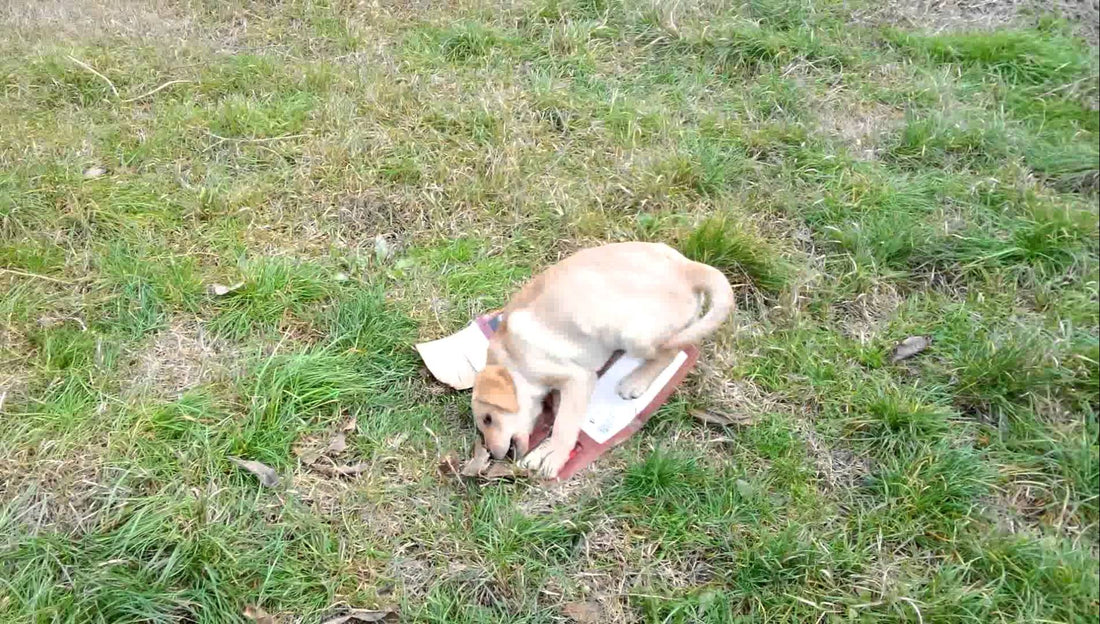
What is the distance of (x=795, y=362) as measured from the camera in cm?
281

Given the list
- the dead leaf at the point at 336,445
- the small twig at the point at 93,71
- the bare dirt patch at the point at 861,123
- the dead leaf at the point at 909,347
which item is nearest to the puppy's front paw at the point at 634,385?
the dead leaf at the point at 909,347

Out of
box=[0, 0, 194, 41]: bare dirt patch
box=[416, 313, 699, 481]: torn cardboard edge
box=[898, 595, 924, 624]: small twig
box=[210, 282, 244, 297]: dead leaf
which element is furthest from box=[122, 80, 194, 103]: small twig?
box=[898, 595, 924, 624]: small twig

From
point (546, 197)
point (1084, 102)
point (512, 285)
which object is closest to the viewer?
point (1084, 102)

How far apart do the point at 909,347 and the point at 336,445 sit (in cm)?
187

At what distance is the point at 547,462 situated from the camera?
8.33 ft

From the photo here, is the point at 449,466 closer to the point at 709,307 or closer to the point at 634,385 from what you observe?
the point at 634,385

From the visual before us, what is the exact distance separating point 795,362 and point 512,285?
110 cm

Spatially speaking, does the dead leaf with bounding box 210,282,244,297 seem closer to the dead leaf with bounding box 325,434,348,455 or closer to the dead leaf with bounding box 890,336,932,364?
the dead leaf with bounding box 325,434,348,455

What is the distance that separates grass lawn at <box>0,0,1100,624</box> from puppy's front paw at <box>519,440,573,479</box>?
3.1 inches

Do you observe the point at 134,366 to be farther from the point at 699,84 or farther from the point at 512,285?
the point at 699,84

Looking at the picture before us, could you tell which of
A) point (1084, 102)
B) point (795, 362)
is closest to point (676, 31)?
point (795, 362)

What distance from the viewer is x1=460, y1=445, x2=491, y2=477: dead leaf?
2549 millimetres

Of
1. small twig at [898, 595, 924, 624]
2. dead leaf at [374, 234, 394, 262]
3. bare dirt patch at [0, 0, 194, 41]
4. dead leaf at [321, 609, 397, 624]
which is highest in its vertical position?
bare dirt patch at [0, 0, 194, 41]

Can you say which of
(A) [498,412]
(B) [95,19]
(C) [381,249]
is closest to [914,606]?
(A) [498,412]
